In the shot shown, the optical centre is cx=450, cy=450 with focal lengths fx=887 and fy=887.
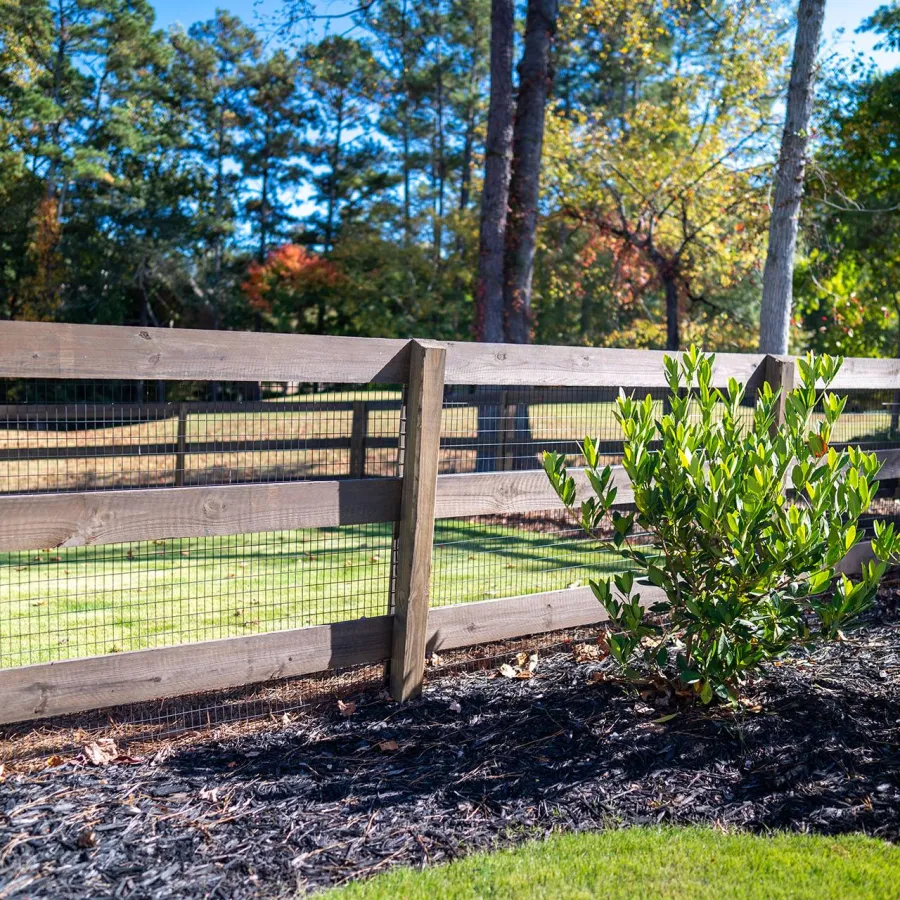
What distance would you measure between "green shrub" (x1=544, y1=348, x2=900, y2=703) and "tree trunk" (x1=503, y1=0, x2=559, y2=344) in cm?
957

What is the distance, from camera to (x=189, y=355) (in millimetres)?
3631

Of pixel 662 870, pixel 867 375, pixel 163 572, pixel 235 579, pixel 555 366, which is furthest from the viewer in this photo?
pixel 867 375

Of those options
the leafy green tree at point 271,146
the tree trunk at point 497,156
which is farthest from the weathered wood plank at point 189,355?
the leafy green tree at point 271,146

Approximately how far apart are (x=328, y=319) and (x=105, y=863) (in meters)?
32.5

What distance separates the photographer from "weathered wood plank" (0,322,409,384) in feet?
10.8

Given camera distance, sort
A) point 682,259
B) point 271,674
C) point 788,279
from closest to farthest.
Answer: point 271,674 < point 788,279 < point 682,259

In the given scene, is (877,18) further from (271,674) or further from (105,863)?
(105,863)

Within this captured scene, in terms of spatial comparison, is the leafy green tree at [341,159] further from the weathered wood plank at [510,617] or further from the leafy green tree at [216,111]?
the weathered wood plank at [510,617]

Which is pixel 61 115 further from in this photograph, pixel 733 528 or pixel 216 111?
pixel 733 528

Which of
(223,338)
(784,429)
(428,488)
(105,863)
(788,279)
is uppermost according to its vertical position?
(788,279)

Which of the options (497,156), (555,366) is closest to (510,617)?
(555,366)

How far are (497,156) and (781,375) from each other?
8.27 m

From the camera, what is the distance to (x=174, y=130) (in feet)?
112

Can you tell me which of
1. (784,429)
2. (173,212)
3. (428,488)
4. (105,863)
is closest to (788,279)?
(784,429)
